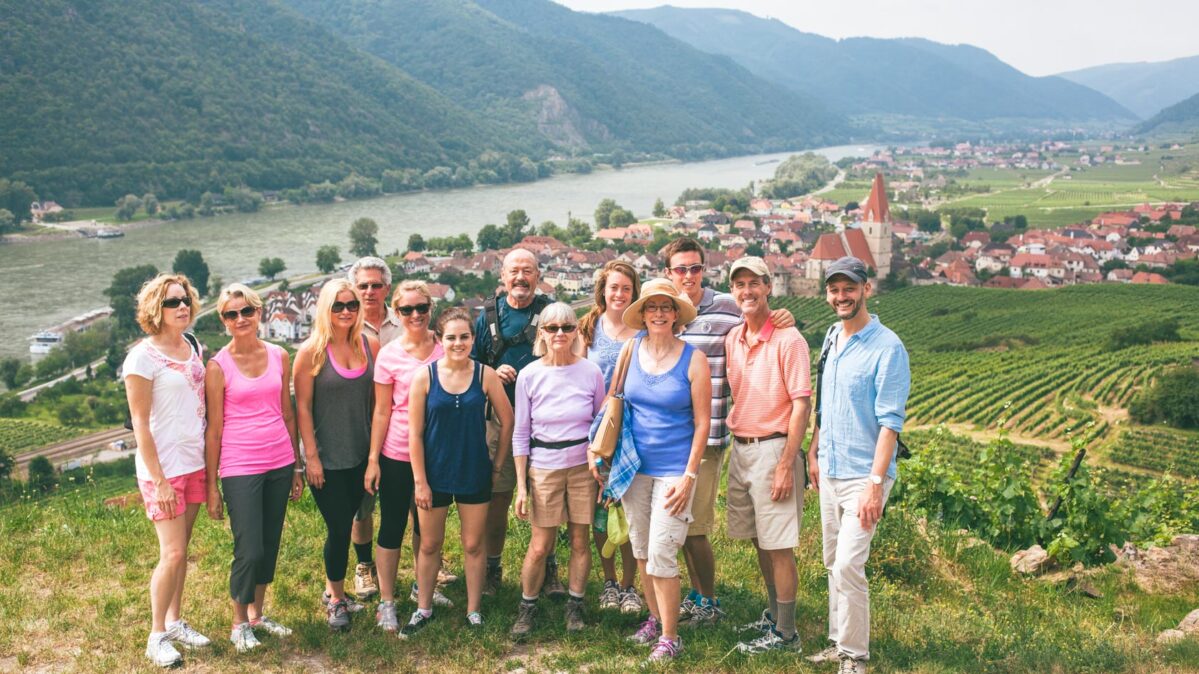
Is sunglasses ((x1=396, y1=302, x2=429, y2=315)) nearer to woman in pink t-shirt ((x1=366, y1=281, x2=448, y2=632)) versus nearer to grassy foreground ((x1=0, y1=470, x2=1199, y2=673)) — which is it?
woman in pink t-shirt ((x1=366, y1=281, x2=448, y2=632))

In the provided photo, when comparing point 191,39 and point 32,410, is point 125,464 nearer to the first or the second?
point 32,410

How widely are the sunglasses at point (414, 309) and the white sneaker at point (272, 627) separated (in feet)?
3.92

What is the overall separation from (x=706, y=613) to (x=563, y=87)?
12786cm

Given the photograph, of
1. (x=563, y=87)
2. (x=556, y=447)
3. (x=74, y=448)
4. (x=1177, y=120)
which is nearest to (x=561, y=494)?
(x=556, y=447)

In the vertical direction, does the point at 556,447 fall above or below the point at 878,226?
above

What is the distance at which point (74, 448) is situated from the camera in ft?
72.1

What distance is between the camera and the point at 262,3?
9931cm

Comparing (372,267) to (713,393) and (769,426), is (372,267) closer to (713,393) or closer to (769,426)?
(713,393)

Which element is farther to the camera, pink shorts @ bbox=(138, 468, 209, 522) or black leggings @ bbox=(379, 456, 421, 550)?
black leggings @ bbox=(379, 456, 421, 550)

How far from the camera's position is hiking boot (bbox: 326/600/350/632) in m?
3.21

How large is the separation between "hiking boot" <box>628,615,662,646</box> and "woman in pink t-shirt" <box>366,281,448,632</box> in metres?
0.85

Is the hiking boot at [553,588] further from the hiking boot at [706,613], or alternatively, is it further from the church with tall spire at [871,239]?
the church with tall spire at [871,239]

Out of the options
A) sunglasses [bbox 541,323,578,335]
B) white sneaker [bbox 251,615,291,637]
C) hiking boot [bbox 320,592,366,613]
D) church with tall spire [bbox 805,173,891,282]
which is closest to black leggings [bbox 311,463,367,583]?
hiking boot [bbox 320,592,366,613]

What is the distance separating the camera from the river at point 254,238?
34719 mm
